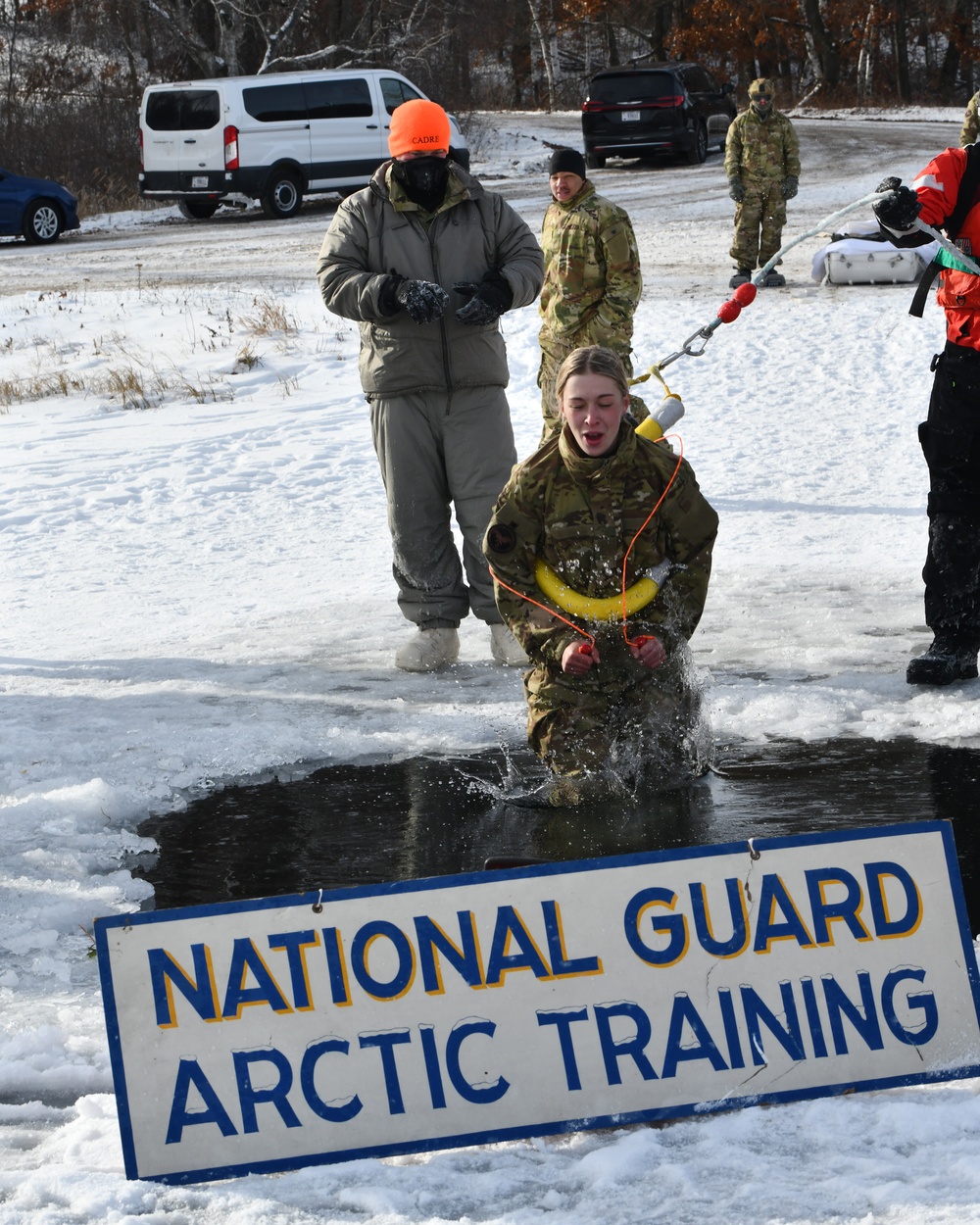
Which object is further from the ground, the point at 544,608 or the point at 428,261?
the point at 428,261

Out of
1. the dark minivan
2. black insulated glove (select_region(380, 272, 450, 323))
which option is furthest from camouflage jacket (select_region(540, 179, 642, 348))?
the dark minivan

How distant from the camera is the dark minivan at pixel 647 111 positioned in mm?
23984

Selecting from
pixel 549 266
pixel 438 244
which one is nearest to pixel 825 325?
pixel 549 266

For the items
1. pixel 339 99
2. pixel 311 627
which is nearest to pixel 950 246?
pixel 311 627

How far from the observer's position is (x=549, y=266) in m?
7.57

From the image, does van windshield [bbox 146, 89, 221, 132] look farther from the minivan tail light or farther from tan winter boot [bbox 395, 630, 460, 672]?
tan winter boot [bbox 395, 630, 460, 672]

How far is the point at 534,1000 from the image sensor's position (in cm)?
267

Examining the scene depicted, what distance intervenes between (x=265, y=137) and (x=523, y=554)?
59.4 feet

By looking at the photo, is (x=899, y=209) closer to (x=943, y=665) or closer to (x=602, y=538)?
(x=602, y=538)

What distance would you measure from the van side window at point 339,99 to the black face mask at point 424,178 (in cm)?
1682

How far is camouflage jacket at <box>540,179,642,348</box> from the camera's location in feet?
24.1

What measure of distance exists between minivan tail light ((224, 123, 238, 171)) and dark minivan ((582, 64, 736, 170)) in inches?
244

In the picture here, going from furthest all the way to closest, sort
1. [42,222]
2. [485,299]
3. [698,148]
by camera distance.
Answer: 1. [698,148]
2. [42,222]
3. [485,299]

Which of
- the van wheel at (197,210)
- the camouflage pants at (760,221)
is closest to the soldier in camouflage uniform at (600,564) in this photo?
the camouflage pants at (760,221)
